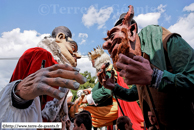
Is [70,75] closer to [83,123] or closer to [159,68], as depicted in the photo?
[159,68]

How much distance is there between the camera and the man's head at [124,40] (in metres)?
1.60

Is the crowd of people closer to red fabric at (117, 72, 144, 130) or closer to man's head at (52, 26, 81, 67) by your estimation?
man's head at (52, 26, 81, 67)

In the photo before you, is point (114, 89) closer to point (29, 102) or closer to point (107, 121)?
point (29, 102)

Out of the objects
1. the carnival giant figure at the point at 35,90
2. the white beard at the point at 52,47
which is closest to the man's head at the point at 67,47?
the white beard at the point at 52,47

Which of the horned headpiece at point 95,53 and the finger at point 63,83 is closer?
the finger at point 63,83

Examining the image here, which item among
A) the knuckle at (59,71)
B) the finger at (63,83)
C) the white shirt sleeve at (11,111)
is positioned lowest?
the white shirt sleeve at (11,111)

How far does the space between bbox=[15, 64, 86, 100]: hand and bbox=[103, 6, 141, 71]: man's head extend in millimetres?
803

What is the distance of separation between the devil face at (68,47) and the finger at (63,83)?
197cm

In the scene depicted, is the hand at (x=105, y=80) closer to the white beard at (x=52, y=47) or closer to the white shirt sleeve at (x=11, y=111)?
the white beard at (x=52, y=47)

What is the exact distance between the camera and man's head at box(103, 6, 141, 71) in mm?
1599

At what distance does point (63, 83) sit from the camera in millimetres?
893

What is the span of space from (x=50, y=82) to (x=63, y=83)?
0.10 metres

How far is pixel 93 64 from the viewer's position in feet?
19.8

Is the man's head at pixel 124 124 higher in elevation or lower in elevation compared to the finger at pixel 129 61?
lower
